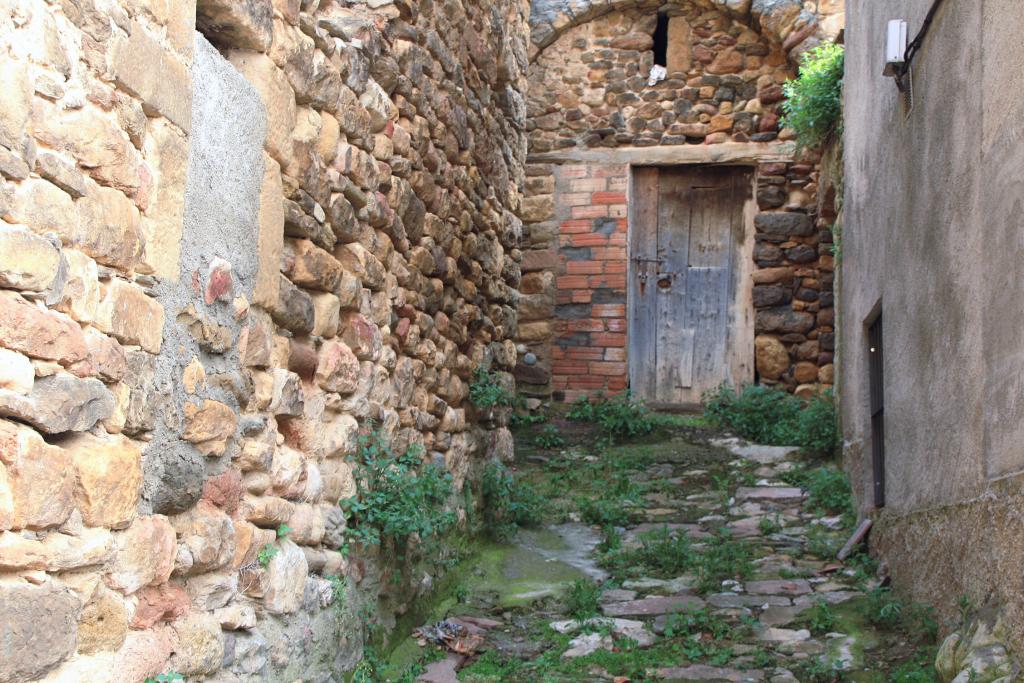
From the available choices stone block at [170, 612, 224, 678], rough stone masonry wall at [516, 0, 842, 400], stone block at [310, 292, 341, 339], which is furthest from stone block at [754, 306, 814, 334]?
stone block at [170, 612, 224, 678]

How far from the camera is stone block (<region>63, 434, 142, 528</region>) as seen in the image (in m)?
1.94

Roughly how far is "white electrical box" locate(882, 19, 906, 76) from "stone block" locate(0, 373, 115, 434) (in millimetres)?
3885

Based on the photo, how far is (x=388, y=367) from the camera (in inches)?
153

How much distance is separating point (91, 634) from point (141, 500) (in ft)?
1.03

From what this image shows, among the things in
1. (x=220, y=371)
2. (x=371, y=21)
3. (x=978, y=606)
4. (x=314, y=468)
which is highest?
(x=371, y=21)

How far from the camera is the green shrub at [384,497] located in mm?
3518

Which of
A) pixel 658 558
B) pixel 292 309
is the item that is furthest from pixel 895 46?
pixel 292 309

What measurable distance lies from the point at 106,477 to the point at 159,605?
0.43 metres

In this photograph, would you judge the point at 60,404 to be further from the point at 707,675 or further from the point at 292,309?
the point at 707,675

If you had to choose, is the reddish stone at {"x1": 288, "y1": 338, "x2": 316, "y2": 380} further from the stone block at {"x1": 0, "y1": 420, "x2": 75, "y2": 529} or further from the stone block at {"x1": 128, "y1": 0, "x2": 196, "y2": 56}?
the stone block at {"x1": 0, "y1": 420, "x2": 75, "y2": 529}

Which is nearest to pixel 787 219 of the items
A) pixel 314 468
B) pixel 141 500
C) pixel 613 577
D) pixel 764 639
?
pixel 613 577

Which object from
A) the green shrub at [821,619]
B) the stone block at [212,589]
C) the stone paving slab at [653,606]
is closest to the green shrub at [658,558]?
the stone paving slab at [653,606]

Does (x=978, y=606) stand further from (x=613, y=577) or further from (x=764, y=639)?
(x=613, y=577)

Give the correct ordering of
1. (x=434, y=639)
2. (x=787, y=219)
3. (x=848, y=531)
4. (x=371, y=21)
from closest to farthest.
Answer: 1. (x=371, y=21)
2. (x=434, y=639)
3. (x=848, y=531)
4. (x=787, y=219)
